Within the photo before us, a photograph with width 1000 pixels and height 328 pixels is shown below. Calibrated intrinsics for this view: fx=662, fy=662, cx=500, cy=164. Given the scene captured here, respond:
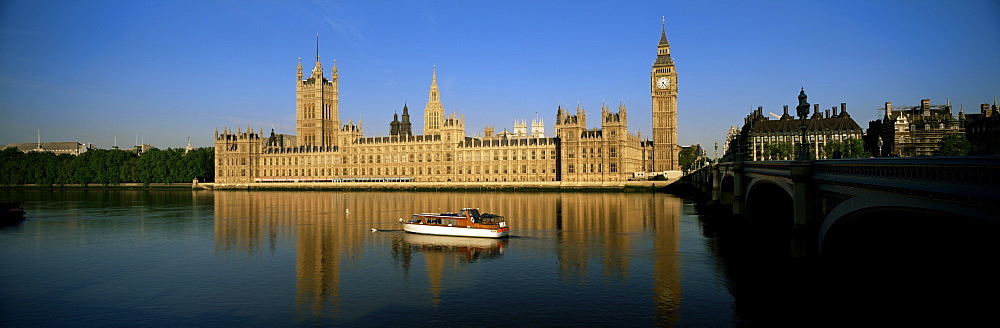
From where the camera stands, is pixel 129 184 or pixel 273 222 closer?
pixel 273 222

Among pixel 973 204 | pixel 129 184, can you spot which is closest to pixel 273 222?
pixel 973 204

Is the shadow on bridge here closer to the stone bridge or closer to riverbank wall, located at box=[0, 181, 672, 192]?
the stone bridge

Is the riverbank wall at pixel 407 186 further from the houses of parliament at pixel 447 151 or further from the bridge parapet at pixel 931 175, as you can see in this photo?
the bridge parapet at pixel 931 175

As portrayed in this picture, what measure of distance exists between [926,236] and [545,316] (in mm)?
14340

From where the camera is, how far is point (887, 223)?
24.0m

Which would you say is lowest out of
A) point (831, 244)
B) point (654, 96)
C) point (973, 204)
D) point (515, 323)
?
point (515, 323)

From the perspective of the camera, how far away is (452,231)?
49.9 m

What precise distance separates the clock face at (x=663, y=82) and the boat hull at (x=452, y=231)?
111903 mm

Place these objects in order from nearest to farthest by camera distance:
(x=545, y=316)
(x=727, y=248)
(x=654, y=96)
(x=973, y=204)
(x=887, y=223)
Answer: (x=973, y=204) < (x=887, y=223) < (x=545, y=316) < (x=727, y=248) < (x=654, y=96)

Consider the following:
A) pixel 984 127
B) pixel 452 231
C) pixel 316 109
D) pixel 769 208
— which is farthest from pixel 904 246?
pixel 316 109

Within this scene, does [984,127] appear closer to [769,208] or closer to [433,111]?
[769,208]

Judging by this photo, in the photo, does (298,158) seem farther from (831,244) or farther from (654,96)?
(831,244)

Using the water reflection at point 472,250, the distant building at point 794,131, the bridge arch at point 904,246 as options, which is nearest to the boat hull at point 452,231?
the water reflection at point 472,250

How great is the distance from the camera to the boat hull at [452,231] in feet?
160
